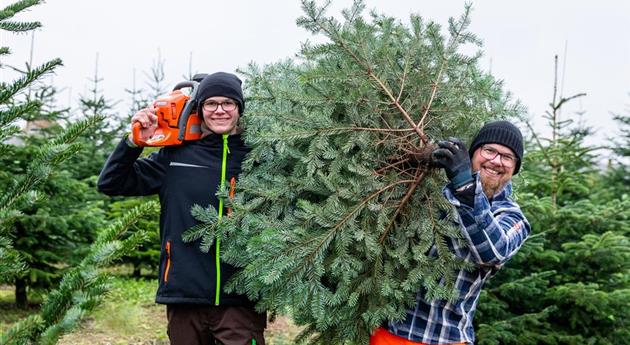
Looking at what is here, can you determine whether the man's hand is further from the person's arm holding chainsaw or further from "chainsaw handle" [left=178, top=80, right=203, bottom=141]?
the person's arm holding chainsaw

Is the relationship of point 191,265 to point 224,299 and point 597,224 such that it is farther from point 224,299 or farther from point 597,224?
point 597,224

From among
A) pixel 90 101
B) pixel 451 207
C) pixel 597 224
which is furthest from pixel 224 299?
pixel 90 101

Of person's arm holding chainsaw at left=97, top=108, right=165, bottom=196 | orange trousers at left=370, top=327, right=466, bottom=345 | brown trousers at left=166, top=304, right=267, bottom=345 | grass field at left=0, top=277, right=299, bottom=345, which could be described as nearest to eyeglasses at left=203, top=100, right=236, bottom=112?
person's arm holding chainsaw at left=97, top=108, right=165, bottom=196

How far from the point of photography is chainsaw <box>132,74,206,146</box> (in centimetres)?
338

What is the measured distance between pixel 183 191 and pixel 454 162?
4.75ft

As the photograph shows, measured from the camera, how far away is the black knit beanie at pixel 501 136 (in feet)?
9.81

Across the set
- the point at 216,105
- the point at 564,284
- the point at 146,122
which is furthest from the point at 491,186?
the point at 564,284

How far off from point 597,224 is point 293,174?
13.7 feet

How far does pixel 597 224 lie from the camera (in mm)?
6176

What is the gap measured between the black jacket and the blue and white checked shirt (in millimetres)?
936

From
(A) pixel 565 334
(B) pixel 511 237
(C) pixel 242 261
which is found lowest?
(A) pixel 565 334

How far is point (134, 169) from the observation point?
3.50 m

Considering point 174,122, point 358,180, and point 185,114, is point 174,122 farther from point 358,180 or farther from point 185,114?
point 358,180

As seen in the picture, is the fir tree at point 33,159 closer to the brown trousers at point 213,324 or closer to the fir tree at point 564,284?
the brown trousers at point 213,324
